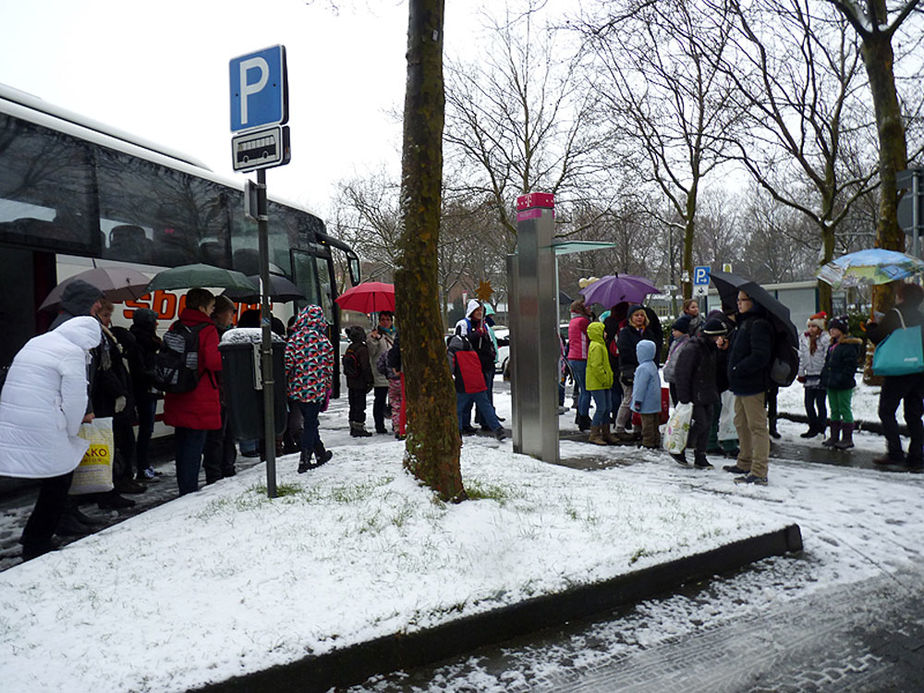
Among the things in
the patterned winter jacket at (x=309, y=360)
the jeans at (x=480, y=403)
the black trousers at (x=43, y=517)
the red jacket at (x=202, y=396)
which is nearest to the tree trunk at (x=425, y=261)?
the patterned winter jacket at (x=309, y=360)

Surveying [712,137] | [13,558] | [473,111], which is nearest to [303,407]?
[13,558]

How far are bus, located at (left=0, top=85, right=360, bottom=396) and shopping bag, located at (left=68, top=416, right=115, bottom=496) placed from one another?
221 cm

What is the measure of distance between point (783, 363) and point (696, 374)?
3.84ft

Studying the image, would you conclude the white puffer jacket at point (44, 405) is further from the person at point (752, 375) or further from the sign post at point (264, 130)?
the person at point (752, 375)

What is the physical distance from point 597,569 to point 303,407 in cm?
339

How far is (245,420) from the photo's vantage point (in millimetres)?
5375

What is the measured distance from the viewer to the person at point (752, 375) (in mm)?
6277

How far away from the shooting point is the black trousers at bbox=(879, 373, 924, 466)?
712cm

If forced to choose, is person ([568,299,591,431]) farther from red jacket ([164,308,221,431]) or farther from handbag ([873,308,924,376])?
red jacket ([164,308,221,431])

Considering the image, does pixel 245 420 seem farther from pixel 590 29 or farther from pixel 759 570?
pixel 590 29

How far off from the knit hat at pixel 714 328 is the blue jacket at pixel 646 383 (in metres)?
0.87

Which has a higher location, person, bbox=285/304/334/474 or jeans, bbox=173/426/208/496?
person, bbox=285/304/334/474

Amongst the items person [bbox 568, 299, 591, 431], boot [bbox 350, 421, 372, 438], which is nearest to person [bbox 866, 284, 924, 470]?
person [bbox 568, 299, 591, 431]

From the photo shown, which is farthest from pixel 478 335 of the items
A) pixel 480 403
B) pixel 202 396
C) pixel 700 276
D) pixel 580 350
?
pixel 700 276
